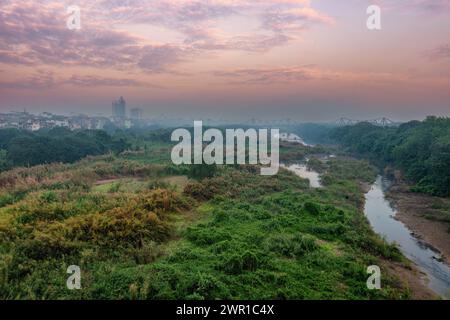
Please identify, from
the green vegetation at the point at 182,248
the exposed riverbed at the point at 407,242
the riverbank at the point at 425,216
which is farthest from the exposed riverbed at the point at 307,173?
the green vegetation at the point at 182,248

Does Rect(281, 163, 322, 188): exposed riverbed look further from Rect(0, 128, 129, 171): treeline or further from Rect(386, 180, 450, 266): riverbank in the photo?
Rect(0, 128, 129, 171): treeline

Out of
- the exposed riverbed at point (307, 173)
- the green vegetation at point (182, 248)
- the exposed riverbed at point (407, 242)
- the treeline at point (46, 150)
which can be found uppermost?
the treeline at point (46, 150)

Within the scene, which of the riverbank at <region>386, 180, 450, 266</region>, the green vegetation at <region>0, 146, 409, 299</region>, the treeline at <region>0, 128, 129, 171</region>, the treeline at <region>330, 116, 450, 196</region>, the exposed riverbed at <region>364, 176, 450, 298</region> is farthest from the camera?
the treeline at <region>0, 128, 129, 171</region>

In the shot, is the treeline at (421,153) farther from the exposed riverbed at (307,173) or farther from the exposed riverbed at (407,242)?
Answer: the exposed riverbed at (307,173)

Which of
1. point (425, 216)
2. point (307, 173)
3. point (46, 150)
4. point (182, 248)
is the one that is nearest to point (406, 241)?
point (425, 216)

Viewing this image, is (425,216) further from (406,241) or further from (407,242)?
(407,242)

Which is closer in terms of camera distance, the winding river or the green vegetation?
the green vegetation

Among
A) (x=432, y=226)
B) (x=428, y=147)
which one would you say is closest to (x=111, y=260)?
(x=432, y=226)

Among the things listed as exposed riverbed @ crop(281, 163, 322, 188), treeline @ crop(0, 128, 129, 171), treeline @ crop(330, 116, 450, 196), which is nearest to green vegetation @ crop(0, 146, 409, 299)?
treeline @ crop(330, 116, 450, 196)
